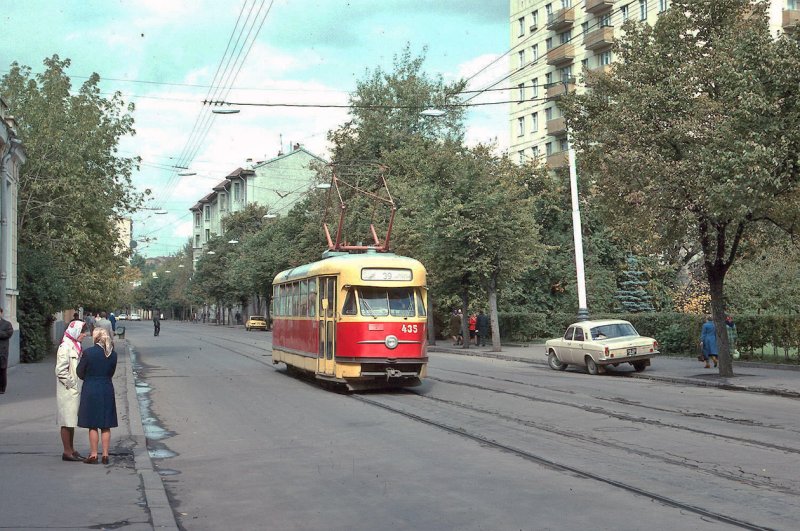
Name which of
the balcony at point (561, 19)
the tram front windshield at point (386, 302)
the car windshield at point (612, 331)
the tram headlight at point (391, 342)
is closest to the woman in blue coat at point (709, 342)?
the car windshield at point (612, 331)

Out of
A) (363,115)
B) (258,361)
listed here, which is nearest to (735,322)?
(258,361)

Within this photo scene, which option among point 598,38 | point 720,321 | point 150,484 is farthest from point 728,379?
point 598,38

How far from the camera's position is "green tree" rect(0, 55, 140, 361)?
34.2 meters

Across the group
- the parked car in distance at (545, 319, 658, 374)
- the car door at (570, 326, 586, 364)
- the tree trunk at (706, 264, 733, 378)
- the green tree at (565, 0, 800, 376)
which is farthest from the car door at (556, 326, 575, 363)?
the tree trunk at (706, 264, 733, 378)

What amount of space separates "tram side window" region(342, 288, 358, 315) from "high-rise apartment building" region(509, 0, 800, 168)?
47.0 meters

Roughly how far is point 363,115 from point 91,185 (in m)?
28.6

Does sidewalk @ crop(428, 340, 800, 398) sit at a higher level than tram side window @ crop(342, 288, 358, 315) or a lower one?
lower

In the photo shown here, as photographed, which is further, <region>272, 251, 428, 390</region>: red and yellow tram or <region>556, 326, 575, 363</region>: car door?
<region>556, 326, 575, 363</region>: car door

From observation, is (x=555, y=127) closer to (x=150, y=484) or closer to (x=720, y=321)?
(x=720, y=321)

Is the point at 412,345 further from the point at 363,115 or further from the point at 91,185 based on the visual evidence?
the point at 363,115

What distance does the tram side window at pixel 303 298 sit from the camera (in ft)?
74.5

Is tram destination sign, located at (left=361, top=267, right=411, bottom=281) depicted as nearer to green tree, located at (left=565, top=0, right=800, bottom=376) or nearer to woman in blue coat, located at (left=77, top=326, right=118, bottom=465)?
green tree, located at (left=565, top=0, right=800, bottom=376)

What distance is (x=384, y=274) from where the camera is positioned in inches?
794

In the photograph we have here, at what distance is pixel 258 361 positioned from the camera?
3275 cm
